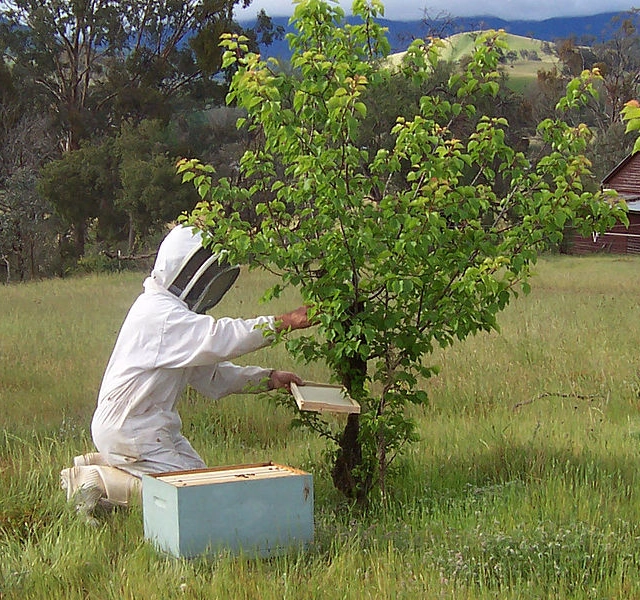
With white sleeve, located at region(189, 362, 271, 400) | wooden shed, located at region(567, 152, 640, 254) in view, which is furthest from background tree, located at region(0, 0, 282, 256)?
white sleeve, located at region(189, 362, 271, 400)

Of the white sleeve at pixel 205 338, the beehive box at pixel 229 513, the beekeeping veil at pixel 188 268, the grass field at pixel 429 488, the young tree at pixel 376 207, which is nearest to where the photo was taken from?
the grass field at pixel 429 488

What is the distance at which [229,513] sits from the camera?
554cm

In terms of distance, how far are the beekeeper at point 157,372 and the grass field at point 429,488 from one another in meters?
0.24

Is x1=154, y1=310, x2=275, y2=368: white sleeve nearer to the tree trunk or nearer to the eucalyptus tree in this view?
the tree trunk

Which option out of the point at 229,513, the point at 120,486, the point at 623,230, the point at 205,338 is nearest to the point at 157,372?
the point at 205,338

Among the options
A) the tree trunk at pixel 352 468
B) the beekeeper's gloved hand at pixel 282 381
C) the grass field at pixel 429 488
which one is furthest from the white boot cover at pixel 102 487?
the tree trunk at pixel 352 468

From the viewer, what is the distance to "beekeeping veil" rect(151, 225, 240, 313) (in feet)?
22.1

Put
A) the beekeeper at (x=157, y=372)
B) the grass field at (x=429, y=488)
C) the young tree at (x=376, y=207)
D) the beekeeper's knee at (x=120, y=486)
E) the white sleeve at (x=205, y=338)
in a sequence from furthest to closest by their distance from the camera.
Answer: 1. the beekeeper's knee at (x=120, y=486)
2. the beekeeper at (x=157, y=372)
3. the white sleeve at (x=205, y=338)
4. the young tree at (x=376, y=207)
5. the grass field at (x=429, y=488)

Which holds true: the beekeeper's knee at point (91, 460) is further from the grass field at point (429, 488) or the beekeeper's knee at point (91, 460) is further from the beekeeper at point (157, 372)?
the grass field at point (429, 488)

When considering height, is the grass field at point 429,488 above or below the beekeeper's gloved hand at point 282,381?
below

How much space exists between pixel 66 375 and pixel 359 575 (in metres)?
7.69

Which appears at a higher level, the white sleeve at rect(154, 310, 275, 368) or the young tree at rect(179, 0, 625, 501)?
the young tree at rect(179, 0, 625, 501)

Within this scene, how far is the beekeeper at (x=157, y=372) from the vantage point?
648cm

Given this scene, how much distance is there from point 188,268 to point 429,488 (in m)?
2.28
